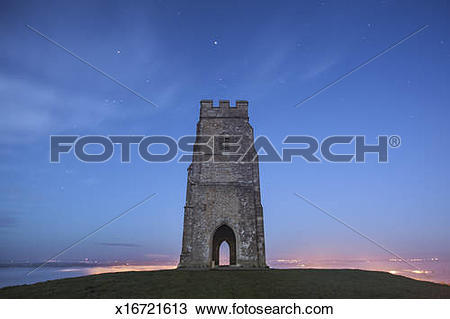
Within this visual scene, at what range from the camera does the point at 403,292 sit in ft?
32.8

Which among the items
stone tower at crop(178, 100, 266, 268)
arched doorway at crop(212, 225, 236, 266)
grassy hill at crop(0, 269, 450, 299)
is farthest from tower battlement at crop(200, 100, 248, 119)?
grassy hill at crop(0, 269, 450, 299)

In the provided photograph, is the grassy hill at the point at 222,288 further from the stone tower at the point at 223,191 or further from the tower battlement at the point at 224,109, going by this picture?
the tower battlement at the point at 224,109

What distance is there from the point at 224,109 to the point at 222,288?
49.2ft

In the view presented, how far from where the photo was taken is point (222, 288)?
33.1ft

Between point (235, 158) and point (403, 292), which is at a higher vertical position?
point (235, 158)

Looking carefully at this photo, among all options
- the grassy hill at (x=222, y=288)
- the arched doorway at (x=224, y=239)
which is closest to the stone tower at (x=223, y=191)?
the arched doorway at (x=224, y=239)

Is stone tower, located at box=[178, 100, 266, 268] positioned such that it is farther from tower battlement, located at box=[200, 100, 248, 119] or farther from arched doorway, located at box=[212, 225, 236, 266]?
arched doorway, located at box=[212, 225, 236, 266]

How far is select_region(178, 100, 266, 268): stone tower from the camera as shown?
18094mm

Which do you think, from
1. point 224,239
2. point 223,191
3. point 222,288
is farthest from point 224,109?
point 222,288

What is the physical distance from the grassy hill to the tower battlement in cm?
1299
